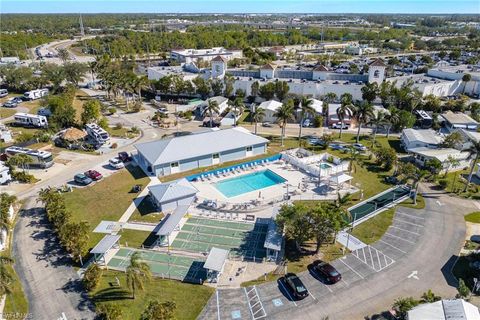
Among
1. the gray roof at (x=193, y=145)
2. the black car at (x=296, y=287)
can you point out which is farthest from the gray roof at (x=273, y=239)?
the gray roof at (x=193, y=145)

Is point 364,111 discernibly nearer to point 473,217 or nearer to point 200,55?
point 473,217

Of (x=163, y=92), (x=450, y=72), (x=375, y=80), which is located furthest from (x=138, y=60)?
(x=450, y=72)

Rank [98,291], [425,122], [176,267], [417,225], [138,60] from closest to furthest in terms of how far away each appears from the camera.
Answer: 1. [98,291]
2. [176,267]
3. [417,225]
4. [425,122]
5. [138,60]

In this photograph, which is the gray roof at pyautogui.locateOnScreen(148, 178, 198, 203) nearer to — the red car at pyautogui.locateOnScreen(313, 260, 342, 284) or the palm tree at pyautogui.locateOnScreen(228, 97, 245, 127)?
the red car at pyautogui.locateOnScreen(313, 260, 342, 284)

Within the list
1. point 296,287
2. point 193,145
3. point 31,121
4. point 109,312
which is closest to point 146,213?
point 193,145

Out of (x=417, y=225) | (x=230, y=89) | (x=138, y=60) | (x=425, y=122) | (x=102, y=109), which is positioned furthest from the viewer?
(x=138, y=60)

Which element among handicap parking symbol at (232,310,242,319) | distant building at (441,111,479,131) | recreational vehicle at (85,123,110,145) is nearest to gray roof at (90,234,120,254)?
handicap parking symbol at (232,310,242,319)

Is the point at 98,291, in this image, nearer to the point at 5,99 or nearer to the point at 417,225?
the point at 417,225
